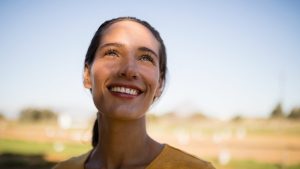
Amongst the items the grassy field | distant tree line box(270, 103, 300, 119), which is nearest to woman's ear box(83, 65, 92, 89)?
the grassy field

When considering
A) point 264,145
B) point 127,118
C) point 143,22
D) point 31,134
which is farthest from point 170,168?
point 31,134

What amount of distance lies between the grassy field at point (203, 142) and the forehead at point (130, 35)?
16789 millimetres

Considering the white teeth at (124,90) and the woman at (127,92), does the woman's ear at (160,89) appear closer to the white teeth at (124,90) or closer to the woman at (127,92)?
the woman at (127,92)

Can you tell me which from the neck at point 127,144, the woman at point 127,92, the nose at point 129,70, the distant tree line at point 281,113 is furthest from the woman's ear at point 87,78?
the distant tree line at point 281,113

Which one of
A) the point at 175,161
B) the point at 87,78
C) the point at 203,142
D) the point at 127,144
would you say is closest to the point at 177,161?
the point at 175,161

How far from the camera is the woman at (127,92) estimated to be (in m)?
1.47

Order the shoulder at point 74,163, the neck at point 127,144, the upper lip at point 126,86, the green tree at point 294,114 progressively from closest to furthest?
the upper lip at point 126,86 → the neck at point 127,144 → the shoulder at point 74,163 → the green tree at point 294,114

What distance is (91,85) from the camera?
5.50 ft

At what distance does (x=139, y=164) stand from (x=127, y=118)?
23 cm

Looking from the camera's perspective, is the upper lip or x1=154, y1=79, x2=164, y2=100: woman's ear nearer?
the upper lip

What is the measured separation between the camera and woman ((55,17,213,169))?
1.47 meters

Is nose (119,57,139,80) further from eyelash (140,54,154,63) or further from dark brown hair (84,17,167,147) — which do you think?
dark brown hair (84,17,167,147)

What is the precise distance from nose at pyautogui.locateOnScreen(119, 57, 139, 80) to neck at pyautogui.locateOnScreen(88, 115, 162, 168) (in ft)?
0.65

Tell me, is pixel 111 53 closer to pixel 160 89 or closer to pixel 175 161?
pixel 160 89
